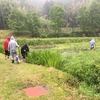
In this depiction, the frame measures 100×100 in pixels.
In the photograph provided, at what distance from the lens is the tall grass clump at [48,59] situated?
9156 mm

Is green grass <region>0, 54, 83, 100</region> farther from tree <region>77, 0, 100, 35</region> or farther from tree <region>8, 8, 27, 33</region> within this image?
tree <region>77, 0, 100, 35</region>

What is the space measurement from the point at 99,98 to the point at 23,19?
127 feet

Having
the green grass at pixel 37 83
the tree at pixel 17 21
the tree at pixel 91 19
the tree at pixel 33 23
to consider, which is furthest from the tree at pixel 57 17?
the green grass at pixel 37 83

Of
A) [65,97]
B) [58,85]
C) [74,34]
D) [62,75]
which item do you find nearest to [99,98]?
[65,97]

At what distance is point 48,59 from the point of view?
959 cm

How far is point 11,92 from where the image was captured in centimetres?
621

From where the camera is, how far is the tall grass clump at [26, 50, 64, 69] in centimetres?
916

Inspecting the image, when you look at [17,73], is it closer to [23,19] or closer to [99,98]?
[99,98]

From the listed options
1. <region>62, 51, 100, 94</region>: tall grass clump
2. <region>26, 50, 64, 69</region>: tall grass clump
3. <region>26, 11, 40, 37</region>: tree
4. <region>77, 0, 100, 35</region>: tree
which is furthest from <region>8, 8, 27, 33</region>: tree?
<region>62, 51, 100, 94</region>: tall grass clump

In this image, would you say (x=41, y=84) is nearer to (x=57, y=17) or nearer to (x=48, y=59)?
(x=48, y=59)

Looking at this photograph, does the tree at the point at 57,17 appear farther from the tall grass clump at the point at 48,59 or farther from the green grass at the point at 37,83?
the green grass at the point at 37,83

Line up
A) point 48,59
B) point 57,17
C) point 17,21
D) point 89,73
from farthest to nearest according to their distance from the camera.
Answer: point 57,17 < point 17,21 < point 48,59 < point 89,73

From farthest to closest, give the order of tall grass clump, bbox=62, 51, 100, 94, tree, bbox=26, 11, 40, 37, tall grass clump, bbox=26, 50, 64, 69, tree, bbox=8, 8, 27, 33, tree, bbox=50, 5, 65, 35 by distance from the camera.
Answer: tree, bbox=50, 5, 65, 35, tree, bbox=8, 8, 27, 33, tree, bbox=26, 11, 40, 37, tall grass clump, bbox=26, 50, 64, 69, tall grass clump, bbox=62, 51, 100, 94

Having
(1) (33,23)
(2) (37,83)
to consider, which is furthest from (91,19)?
(2) (37,83)
